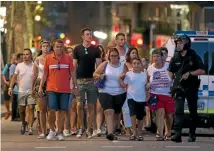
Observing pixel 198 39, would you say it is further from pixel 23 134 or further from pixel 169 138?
pixel 23 134

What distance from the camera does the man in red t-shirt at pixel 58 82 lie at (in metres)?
14.3

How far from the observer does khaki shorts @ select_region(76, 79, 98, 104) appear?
15.2 m

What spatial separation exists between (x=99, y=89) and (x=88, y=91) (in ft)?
2.34

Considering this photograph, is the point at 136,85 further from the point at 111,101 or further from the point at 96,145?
the point at 96,145

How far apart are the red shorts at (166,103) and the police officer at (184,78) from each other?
80 centimetres

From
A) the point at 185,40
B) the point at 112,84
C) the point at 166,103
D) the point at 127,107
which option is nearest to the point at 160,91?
the point at 166,103

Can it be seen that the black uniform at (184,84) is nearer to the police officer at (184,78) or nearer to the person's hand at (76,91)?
the police officer at (184,78)

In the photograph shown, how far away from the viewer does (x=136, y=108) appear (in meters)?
14.2

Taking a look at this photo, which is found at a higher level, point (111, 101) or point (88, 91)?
point (88, 91)

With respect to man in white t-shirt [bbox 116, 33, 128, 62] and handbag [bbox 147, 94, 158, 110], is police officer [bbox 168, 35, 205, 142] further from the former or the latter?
man in white t-shirt [bbox 116, 33, 128, 62]

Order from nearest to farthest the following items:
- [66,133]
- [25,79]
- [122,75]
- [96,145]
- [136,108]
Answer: [96,145]
[136,108]
[122,75]
[66,133]
[25,79]

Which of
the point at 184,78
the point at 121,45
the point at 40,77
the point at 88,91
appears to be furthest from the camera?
the point at 121,45

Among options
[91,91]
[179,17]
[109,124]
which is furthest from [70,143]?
[179,17]

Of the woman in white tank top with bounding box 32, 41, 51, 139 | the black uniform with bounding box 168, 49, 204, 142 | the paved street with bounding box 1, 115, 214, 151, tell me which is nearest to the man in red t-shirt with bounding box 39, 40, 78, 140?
the paved street with bounding box 1, 115, 214, 151
